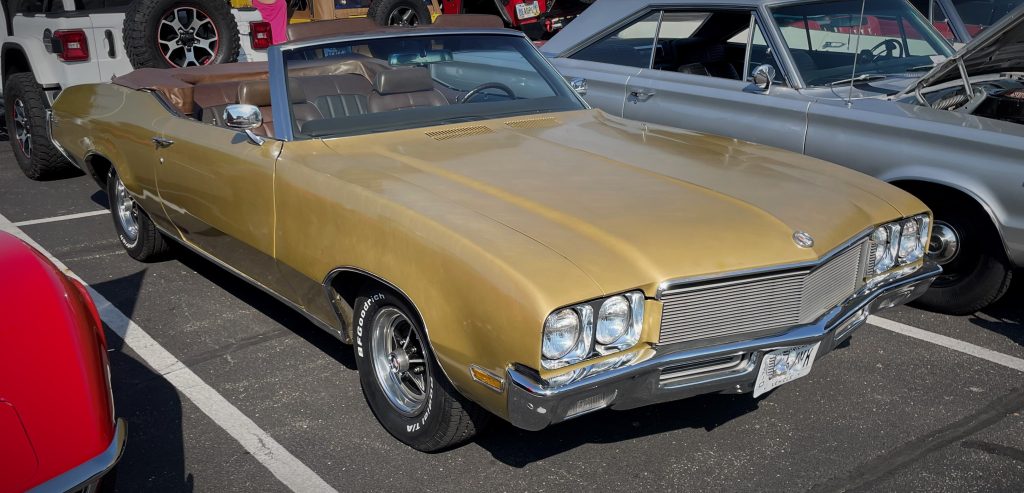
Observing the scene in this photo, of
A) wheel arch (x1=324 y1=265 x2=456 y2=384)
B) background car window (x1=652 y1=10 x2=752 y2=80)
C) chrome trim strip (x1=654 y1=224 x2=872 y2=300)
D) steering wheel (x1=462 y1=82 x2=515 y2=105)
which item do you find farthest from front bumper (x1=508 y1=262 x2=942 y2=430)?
background car window (x1=652 y1=10 x2=752 y2=80)

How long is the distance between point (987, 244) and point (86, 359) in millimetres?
4054

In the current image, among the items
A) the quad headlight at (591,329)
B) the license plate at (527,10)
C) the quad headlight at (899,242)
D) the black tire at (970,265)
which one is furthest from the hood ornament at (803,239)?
the license plate at (527,10)

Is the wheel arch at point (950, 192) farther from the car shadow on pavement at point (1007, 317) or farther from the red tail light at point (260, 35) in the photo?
the red tail light at point (260, 35)

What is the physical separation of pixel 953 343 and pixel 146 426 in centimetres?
363

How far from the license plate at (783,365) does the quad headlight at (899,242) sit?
1.94ft

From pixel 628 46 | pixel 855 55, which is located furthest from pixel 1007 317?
pixel 628 46

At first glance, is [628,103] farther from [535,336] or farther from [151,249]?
[535,336]

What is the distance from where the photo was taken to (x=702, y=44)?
21.1ft

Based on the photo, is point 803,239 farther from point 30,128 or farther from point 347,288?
point 30,128

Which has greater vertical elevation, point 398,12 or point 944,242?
point 398,12


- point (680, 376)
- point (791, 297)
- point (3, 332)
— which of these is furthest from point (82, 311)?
point (791, 297)

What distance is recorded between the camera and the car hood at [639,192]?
297cm

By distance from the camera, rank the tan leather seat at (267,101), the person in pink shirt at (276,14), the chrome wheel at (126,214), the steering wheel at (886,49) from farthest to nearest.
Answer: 1. the person in pink shirt at (276,14)
2. the steering wheel at (886,49)
3. the chrome wheel at (126,214)
4. the tan leather seat at (267,101)

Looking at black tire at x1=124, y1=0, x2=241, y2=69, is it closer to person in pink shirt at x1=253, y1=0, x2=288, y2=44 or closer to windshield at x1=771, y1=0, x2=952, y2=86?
person in pink shirt at x1=253, y1=0, x2=288, y2=44
